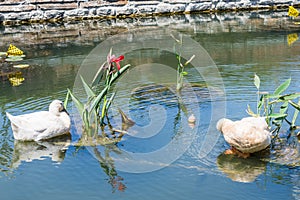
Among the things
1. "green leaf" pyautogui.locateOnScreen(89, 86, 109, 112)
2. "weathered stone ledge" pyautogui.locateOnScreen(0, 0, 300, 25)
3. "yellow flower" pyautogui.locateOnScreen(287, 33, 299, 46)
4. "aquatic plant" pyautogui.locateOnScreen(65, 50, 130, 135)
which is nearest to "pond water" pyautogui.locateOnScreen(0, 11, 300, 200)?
"aquatic plant" pyautogui.locateOnScreen(65, 50, 130, 135)

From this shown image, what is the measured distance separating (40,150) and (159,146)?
3.23 feet

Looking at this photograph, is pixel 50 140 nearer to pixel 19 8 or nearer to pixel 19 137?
pixel 19 137

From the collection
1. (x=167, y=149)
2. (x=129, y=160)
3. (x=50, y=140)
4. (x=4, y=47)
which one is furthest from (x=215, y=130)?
(x=4, y=47)

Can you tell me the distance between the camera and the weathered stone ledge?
484 inches

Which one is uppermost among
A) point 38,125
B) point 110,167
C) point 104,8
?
point 104,8

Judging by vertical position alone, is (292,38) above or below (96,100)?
below

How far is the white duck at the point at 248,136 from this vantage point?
3670 mm

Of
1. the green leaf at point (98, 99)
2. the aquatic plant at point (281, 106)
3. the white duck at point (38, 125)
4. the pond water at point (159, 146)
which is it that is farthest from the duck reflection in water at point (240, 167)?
the white duck at point (38, 125)

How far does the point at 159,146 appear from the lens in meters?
4.08

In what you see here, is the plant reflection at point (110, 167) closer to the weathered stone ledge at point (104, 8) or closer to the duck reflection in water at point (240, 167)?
the duck reflection in water at point (240, 167)

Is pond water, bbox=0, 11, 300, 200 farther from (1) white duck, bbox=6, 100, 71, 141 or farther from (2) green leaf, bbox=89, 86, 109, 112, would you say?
(2) green leaf, bbox=89, 86, 109, 112

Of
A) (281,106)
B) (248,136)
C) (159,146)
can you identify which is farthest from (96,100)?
(281,106)

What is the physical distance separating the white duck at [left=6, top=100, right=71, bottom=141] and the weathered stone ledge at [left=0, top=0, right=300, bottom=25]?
8401 mm

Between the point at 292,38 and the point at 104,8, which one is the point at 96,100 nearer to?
the point at 292,38
